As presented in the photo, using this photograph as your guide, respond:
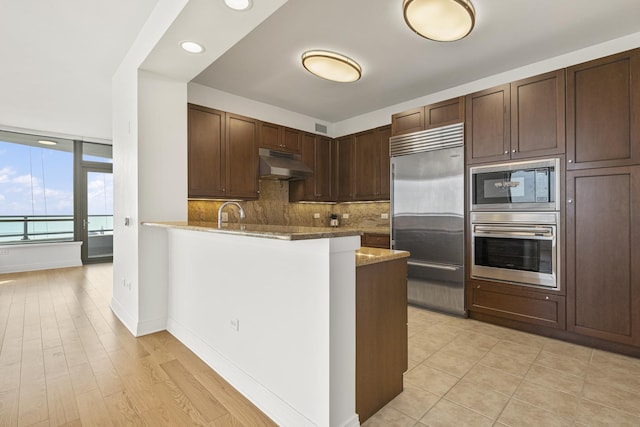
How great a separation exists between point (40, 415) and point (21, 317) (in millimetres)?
2349

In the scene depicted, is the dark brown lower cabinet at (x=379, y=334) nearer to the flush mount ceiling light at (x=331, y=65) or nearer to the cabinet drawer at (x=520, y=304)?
the cabinet drawer at (x=520, y=304)

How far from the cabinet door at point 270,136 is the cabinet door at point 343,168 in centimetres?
114

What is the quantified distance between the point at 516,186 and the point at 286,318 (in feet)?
8.98

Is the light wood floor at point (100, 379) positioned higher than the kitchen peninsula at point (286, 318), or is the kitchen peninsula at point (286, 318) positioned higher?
the kitchen peninsula at point (286, 318)

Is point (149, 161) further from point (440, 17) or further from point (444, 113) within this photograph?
point (444, 113)

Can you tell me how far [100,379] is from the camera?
2051 mm

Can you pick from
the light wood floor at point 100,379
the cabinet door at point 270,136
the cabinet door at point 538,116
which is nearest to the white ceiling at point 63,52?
the cabinet door at point 270,136

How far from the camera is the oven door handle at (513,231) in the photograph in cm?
285

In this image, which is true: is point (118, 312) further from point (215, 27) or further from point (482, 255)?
point (482, 255)

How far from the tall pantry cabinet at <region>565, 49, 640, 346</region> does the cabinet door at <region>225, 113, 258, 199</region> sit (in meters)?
3.49

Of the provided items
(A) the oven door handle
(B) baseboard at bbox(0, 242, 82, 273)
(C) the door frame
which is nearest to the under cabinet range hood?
(A) the oven door handle

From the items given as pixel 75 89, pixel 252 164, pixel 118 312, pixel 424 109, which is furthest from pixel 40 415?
pixel 424 109

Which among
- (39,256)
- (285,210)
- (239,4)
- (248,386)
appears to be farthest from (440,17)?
(39,256)

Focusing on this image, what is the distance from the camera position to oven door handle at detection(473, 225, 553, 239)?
2850 millimetres
